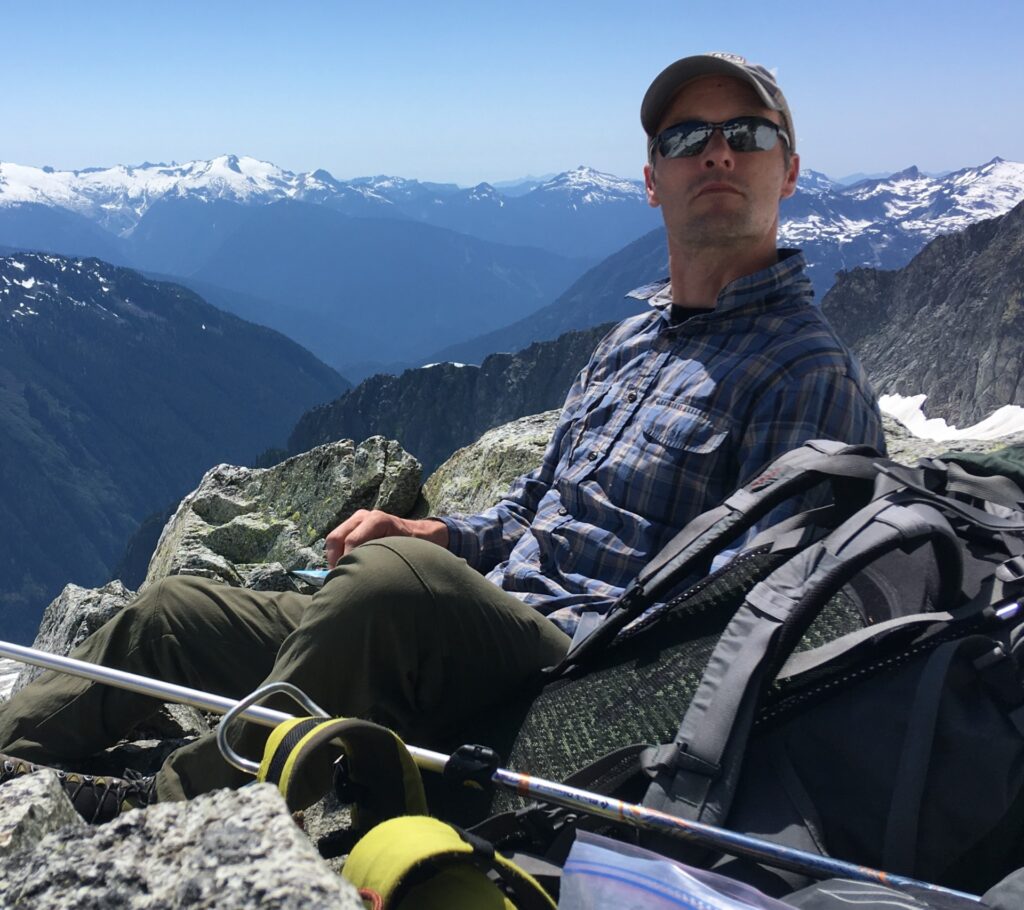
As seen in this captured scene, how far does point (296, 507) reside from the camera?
10852 millimetres

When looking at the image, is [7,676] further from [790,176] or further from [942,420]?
[942,420]

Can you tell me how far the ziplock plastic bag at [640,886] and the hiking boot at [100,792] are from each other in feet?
7.84

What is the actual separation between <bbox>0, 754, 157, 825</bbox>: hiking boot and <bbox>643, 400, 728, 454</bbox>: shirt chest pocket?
3079 millimetres

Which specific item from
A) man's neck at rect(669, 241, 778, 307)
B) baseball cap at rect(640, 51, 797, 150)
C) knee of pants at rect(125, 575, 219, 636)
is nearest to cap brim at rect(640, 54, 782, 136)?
baseball cap at rect(640, 51, 797, 150)

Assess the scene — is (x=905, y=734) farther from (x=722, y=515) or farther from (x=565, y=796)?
(x=722, y=515)

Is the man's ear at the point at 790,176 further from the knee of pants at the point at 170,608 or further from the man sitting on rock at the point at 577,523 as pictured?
the knee of pants at the point at 170,608

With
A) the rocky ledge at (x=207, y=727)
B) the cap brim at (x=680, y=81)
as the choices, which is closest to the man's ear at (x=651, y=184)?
the cap brim at (x=680, y=81)

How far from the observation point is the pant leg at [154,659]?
171 inches

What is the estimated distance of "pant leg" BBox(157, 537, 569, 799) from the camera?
352cm

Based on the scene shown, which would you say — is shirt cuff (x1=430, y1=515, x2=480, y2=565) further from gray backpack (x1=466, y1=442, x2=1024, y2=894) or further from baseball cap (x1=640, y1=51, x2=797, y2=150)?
baseball cap (x1=640, y1=51, x2=797, y2=150)

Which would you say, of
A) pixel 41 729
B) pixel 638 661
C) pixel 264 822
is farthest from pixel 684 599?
pixel 41 729

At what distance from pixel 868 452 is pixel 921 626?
98 cm

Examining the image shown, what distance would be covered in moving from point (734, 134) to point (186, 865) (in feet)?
16.4

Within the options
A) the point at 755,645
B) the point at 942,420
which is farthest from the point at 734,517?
the point at 942,420
